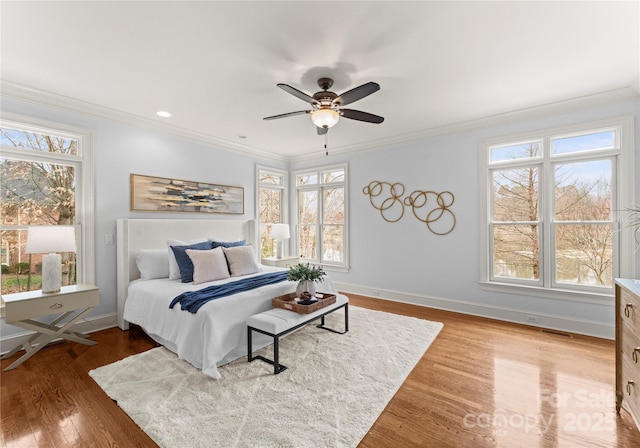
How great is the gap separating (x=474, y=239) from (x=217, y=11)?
400cm

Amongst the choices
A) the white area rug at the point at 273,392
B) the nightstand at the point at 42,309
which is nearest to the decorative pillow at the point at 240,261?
the white area rug at the point at 273,392

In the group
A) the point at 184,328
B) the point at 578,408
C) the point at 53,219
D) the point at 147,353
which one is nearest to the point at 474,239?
the point at 578,408

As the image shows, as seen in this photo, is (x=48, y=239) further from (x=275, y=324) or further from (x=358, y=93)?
(x=358, y=93)

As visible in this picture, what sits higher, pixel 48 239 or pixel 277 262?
pixel 48 239

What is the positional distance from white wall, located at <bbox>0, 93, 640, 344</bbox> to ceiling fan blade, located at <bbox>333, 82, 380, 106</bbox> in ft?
7.80

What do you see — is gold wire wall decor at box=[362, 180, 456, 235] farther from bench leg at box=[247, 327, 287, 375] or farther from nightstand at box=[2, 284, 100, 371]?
nightstand at box=[2, 284, 100, 371]

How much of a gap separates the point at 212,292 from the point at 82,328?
1.88 m

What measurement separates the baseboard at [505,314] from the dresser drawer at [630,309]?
70.6 inches

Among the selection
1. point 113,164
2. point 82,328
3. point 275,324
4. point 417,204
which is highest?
point 113,164

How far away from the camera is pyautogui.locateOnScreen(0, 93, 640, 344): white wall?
355 centimetres

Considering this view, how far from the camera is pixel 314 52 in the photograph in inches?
96.5

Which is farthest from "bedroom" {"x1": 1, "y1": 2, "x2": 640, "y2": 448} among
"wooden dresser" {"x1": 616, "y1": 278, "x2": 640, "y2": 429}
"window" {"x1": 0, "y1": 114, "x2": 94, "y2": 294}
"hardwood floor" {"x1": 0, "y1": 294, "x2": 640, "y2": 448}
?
"wooden dresser" {"x1": 616, "y1": 278, "x2": 640, "y2": 429}

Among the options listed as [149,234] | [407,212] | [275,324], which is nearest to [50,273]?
[149,234]

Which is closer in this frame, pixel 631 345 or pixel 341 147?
pixel 631 345
